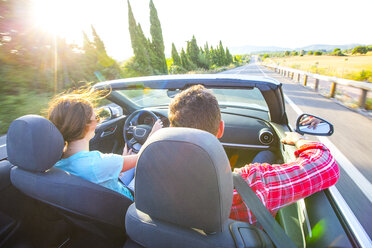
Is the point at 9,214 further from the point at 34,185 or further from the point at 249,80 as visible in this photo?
the point at 249,80

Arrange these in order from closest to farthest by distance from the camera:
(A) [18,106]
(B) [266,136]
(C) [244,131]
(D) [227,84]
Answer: (D) [227,84], (B) [266,136], (C) [244,131], (A) [18,106]

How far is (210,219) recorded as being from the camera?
31.1 inches

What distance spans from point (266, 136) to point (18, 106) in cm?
1039

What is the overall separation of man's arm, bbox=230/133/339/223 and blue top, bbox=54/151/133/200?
0.94 meters

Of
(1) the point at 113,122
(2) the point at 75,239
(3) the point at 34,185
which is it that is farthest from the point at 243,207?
(1) the point at 113,122

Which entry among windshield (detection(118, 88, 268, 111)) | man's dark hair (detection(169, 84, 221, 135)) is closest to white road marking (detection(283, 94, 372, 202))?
windshield (detection(118, 88, 268, 111))

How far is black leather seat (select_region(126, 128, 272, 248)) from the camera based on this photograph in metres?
0.74

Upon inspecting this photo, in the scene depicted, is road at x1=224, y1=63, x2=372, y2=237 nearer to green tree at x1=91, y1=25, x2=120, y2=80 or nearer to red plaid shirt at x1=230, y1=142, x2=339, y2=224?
red plaid shirt at x1=230, y1=142, x2=339, y2=224

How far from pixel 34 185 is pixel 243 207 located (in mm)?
1344

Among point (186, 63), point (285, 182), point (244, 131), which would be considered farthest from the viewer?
point (186, 63)

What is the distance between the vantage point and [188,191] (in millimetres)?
769

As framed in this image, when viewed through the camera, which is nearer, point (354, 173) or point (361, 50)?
point (354, 173)

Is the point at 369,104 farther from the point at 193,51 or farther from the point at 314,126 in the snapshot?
the point at 193,51

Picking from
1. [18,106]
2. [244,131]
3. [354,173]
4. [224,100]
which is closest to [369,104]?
[354,173]
